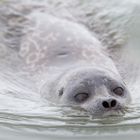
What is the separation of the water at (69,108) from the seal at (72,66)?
Result: 0.12m

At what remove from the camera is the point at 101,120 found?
19.1 feet

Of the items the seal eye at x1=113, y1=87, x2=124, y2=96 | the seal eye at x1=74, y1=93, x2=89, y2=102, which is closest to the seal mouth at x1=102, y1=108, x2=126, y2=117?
the seal eye at x1=113, y1=87, x2=124, y2=96

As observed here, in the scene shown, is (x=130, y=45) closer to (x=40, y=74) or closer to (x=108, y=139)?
(x=40, y=74)

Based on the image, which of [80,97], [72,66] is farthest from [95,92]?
[72,66]

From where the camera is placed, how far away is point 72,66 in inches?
273

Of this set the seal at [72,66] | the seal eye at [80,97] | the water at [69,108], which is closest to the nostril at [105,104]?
the seal at [72,66]

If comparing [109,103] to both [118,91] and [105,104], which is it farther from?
[118,91]

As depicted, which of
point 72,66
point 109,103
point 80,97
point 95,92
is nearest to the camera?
point 109,103

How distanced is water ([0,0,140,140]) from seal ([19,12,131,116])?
0.41 ft

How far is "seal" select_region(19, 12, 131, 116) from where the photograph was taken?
608 cm

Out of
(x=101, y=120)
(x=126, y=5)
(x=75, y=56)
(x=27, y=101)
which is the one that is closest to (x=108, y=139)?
(x=101, y=120)

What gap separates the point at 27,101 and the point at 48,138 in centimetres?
129

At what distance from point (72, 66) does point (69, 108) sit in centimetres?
87

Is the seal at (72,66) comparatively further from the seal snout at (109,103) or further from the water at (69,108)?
the water at (69,108)
